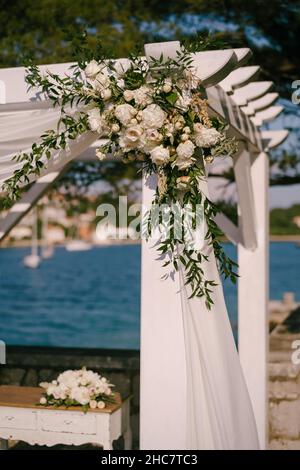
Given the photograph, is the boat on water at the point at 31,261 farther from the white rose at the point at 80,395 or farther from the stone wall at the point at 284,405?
the white rose at the point at 80,395

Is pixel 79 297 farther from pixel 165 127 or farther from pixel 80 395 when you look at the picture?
pixel 165 127

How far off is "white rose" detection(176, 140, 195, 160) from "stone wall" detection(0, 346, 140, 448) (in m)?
3.58

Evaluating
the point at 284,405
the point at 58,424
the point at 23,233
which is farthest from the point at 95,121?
the point at 23,233

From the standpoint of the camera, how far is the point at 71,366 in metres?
6.78

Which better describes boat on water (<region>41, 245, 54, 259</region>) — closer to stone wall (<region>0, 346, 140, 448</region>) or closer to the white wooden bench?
stone wall (<region>0, 346, 140, 448</region>)

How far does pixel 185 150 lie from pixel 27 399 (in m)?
2.85

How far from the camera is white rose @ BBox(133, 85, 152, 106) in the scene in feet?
10.9

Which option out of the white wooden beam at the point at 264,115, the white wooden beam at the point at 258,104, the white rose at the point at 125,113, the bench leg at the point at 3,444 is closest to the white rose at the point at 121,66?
the white rose at the point at 125,113

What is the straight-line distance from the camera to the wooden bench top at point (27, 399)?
A: 513cm

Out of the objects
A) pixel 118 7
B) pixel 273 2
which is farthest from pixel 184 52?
pixel 118 7

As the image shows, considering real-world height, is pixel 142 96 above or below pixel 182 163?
above

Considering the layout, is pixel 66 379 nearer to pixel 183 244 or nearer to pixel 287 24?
pixel 183 244

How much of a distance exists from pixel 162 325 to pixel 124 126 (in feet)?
3.56

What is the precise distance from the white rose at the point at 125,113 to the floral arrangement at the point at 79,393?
8.03 feet
